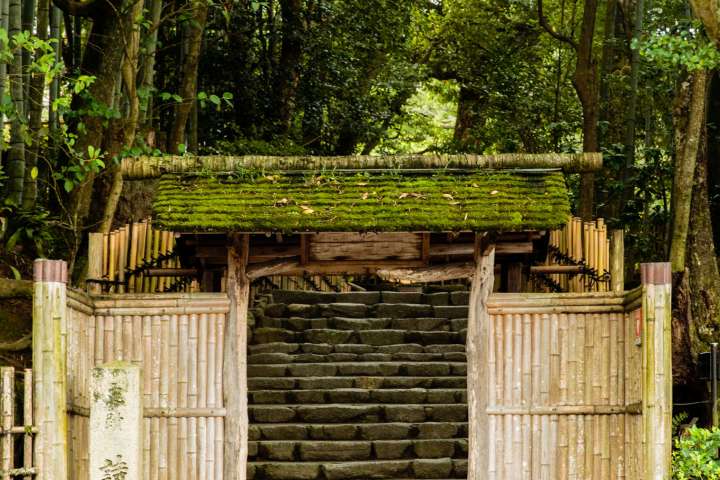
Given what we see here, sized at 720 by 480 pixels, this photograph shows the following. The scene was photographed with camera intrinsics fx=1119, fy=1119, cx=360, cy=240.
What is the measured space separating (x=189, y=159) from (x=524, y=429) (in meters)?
3.38

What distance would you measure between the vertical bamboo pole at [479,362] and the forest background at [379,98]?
3.46m

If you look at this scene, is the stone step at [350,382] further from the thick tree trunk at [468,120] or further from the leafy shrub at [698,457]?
the thick tree trunk at [468,120]

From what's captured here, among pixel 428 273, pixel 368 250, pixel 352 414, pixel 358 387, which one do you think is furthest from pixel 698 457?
pixel 358 387

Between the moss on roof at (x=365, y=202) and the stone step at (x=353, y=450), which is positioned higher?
the moss on roof at (x=365, y=202)

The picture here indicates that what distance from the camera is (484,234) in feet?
28.9

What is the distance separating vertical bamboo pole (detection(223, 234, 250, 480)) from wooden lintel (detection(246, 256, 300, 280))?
9cm

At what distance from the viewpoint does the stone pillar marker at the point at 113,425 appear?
300 inches

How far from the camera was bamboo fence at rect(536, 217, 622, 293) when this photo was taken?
9898 millimetres

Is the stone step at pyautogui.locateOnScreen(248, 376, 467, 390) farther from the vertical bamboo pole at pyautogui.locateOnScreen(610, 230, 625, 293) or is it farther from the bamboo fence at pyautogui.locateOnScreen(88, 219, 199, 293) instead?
the vertical bamboo pole at pyautogui.locateOnScreen(610, 230, 625, 293)

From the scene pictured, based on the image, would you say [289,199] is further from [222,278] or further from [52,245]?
[52,245]

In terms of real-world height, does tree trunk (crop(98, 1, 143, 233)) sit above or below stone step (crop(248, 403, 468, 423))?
above

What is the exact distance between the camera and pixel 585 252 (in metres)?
10.0

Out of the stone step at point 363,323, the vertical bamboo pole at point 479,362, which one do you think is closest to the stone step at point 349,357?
the stone step at point 363,323

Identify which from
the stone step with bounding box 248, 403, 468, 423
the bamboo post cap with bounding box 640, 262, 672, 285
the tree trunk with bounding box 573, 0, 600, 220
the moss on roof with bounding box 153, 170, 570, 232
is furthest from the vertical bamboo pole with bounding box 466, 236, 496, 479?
the tree trunk with bounding box 573, 0, 600, 220
